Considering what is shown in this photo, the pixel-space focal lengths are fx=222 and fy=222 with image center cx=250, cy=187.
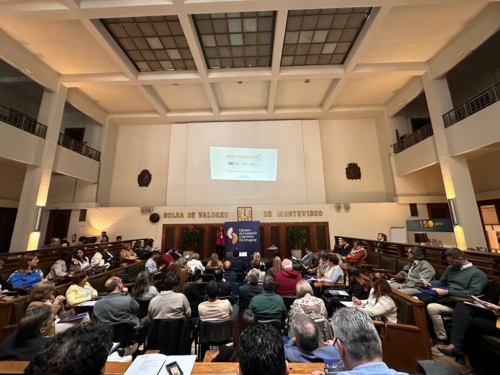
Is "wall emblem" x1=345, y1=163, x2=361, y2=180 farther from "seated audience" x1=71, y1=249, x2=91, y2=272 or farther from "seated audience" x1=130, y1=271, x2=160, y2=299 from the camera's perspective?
"seated audience" x1=71, y1=249, x2=91, y2=272

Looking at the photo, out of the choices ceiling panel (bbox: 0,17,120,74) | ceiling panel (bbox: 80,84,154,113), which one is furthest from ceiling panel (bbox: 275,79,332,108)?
ceiling panel (bbox: 0,17,120,74)

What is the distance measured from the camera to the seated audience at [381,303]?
248cm

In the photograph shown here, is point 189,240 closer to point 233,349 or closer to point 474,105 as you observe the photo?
point 233,349

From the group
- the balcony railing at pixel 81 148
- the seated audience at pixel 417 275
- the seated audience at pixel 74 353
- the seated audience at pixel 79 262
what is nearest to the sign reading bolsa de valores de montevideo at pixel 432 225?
the seated audience at pixel 417 275

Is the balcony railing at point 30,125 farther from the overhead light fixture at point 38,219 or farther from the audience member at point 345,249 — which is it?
the audience member at point 345,249

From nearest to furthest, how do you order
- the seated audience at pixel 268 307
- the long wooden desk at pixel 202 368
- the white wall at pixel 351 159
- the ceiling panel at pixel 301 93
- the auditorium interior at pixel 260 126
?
the long wooden desk at pixel 202 368 → the seated audience at pixel 268 307 → the auditorium interior at pixel 260 126 → the ceiling panel at pixel 301 93 → the white wall at pixel 351 159

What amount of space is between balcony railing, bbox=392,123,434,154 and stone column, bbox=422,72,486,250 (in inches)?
36.9

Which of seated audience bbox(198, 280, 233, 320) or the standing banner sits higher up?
the standing banner

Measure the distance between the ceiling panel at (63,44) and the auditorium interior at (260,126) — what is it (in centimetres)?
4

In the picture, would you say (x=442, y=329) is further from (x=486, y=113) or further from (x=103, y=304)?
(x=486, y=113)

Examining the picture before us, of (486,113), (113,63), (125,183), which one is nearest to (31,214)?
(125,183)

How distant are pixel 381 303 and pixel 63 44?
9621mm

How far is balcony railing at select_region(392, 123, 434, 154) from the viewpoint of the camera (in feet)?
25.8

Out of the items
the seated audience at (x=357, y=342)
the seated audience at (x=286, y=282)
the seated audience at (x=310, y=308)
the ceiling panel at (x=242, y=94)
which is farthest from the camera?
the ceiling panel at (x=242, y=94)
